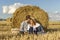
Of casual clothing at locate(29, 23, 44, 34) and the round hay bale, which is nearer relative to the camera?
casual clothing at locate(29, 23, 44, 34)

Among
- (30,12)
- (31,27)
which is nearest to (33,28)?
(31,27)

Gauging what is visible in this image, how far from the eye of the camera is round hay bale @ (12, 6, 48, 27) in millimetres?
13273

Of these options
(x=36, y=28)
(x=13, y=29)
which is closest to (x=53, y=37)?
(x=36, y=28)

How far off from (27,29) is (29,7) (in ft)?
8.07

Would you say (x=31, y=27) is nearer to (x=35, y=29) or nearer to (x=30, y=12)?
(x=35, y=29)

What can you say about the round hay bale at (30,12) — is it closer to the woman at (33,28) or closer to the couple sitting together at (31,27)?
the couple sitting together at (31,27)

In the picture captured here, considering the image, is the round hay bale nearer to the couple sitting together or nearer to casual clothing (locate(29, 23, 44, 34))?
the couple sitting together

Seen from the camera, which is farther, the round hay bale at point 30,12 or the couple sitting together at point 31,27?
the round hay bale at point 30,12

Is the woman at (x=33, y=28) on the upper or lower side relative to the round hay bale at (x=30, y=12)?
lower

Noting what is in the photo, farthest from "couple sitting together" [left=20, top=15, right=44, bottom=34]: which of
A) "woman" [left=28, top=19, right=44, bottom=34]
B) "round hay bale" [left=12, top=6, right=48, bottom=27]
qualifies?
"round hay bale" [left=12, top=6, right=48, bottom=27]

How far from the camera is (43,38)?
26.9 ft

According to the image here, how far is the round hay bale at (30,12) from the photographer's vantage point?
13273mm

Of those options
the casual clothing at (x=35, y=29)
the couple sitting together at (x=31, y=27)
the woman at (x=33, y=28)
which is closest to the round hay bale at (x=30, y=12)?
the couple sitting together at (x=31, y=27)

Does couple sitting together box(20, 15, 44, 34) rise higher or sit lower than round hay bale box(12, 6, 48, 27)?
lower
